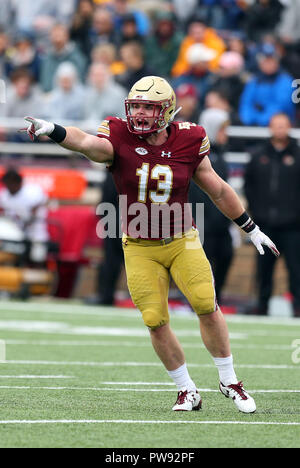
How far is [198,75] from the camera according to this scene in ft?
46.9

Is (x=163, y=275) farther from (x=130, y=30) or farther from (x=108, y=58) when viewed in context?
(x=130, y=30)

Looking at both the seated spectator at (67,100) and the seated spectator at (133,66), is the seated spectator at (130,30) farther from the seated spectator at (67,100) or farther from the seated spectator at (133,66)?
the seated spectator at (67,100)

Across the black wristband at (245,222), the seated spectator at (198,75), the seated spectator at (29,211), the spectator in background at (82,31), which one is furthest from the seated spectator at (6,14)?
the black wristband at (245,222)

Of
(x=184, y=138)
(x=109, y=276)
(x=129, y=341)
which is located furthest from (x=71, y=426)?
(x=109, y=276)

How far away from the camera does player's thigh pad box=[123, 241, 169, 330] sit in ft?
18.9

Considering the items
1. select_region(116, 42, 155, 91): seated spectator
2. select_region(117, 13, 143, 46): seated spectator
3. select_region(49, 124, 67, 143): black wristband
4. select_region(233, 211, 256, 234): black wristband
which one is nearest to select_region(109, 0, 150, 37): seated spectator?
select_region(117, 13, 143, 46): seated spectator

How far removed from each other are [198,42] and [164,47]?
65 centimetres

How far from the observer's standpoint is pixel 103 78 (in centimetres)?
1400

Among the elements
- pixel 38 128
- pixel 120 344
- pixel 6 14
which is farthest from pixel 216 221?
pixel 6 14

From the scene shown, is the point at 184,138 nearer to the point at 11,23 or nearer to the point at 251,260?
the point at 251,260

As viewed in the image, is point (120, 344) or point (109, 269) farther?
point (109, 269)

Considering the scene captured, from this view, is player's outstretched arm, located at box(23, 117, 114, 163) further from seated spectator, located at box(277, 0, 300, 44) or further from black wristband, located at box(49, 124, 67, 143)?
seated spectator, located at box(277, 0, 300, 44)

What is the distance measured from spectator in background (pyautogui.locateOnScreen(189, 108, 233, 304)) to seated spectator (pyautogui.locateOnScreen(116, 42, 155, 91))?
2.42 meters
